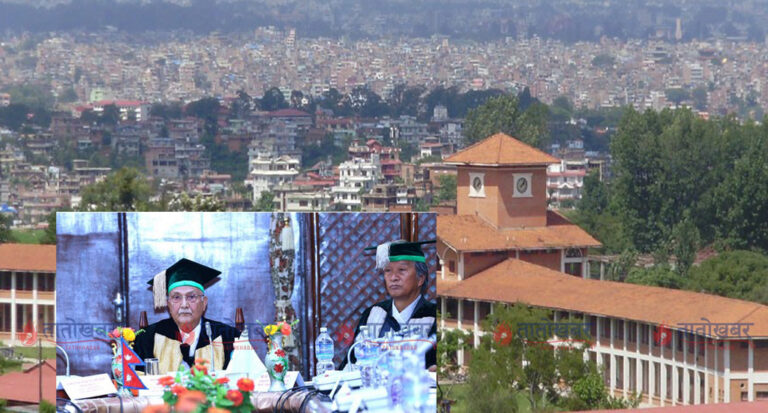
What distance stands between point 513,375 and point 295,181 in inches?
3216

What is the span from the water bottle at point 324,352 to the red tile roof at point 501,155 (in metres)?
27.0

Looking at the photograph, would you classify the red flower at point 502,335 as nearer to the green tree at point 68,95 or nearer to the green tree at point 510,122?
the green tree at point 510,122

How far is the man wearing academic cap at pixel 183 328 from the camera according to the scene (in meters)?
20.4

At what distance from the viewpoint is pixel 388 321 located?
2069 cm

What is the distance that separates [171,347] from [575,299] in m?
20.7

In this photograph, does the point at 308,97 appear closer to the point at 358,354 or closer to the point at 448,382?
the point at 448,382

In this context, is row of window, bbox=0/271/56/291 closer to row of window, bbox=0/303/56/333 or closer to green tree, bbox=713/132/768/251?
row of window, bbox=0/303/56/333

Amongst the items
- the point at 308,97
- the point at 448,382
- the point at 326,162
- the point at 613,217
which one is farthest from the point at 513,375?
the point at 308,97

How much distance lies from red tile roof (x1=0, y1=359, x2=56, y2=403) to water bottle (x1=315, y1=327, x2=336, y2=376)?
13.7 m

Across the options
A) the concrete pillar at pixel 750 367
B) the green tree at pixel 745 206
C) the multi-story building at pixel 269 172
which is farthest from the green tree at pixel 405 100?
the concrete pillar at pixel 750 367

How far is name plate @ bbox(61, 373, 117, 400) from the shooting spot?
20234 millimetres

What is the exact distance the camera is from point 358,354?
20547mm

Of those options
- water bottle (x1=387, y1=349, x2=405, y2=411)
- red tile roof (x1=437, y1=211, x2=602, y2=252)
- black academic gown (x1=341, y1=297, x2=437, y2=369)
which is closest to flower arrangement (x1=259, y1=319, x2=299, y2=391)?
black academic gown (x1=341, y1=297, x2=437, y2=369)

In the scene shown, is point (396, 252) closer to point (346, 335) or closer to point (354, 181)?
point (346, 335)
